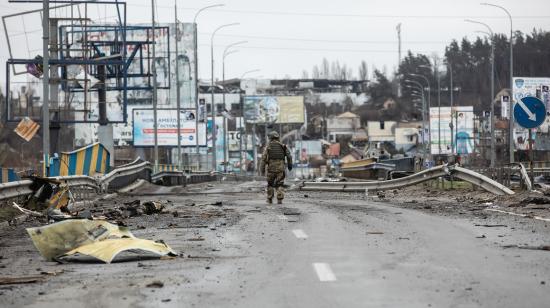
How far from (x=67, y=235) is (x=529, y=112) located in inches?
505

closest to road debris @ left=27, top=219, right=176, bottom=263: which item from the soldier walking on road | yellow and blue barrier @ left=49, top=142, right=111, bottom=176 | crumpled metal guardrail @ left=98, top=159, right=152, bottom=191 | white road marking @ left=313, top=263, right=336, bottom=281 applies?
white road marking @ left=313, top=263, right=336, bottom=281

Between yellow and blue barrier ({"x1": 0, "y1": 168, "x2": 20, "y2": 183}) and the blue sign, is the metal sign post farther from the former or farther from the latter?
yellow and blue barrier ({"x1": 0, "y1": 168, "x2": 20, "y2": 183})

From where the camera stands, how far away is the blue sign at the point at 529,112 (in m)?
21.1

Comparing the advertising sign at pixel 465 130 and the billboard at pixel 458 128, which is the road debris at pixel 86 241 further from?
the advertising sign at pixel 465 130

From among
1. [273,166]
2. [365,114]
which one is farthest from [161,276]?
[365,114]

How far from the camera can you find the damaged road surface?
748 cm

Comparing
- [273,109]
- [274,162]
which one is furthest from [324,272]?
[273,109]

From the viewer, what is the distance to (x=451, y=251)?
10.6 metres

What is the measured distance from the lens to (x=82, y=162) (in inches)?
1051

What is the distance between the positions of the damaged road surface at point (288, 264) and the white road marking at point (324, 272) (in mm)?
11

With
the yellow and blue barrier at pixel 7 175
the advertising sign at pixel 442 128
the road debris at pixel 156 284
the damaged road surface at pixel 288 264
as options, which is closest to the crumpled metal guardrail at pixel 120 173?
the yellow and blue barrier at pixel 7 175

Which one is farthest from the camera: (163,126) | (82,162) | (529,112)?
(163,126)

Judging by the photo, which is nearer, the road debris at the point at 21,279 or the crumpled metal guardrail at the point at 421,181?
the road debris at the point at 21,279

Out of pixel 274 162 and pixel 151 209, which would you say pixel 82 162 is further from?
pixel 151 209
